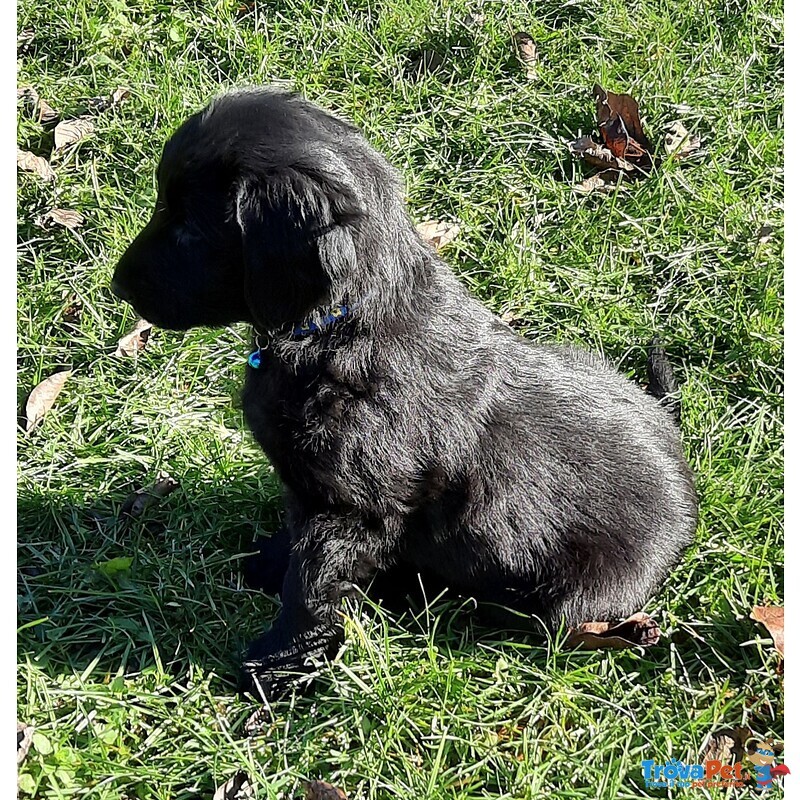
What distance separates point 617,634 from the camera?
2.70m

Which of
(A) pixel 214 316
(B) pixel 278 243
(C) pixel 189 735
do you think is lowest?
(C) pixel 189 735

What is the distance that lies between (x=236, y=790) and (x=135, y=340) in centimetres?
173

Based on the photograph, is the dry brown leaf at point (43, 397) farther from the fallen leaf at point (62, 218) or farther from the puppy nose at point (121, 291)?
the puppy nose at point (121, 291)

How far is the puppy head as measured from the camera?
2.16 m

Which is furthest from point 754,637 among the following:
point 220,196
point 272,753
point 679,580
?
point 220,196

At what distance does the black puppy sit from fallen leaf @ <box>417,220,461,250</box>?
1.25 meters

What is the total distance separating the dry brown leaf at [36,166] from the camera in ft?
13.1

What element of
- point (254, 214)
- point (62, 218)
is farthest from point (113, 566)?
point (62, 218)

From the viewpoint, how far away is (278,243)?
7.11ft

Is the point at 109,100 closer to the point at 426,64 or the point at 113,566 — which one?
the point at 426,64

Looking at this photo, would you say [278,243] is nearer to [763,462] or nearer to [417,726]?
[417,726]

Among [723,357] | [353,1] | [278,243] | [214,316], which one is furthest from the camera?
[353,1]

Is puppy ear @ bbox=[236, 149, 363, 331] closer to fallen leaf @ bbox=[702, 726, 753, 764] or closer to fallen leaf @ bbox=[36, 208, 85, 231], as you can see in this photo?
fallen leaf @ bbox=[702, 726, 753, 764]

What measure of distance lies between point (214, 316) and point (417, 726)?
1.22m
